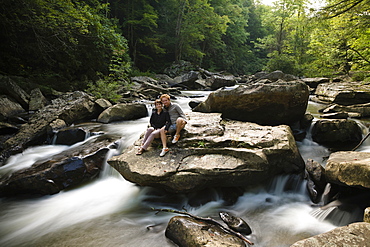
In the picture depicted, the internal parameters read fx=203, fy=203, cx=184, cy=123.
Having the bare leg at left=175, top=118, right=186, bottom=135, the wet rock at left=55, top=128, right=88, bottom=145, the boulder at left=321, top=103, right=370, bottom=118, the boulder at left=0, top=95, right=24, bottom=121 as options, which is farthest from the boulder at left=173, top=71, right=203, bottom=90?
the bare leg at left=175, top=118, right=186, bottom=135

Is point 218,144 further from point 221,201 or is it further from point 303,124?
point 303,124

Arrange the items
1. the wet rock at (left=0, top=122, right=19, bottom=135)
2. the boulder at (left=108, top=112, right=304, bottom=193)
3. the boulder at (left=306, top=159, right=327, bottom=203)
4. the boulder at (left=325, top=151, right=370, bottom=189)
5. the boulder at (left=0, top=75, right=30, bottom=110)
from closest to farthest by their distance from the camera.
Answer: the boulder at (left=325, top=151, right=370, bottom=189)
the boulder at (left=108, top=112, right=304, bottom=193)
the boulder at (left=306, top=159, right=327, bottom=203)
the wet rock at (left=0, top=122, right=19, bottom=135)
the boulder at (left=0, top=75, right=30, bottom=110)

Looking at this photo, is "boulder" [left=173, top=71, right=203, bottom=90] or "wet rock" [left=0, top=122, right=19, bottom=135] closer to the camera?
"wet rock" [left=0, top=122, right=19, bottom=135]

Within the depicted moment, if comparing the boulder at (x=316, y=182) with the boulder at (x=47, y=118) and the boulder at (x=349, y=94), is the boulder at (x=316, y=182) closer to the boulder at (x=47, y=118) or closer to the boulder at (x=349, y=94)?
the boulder at (x=349, y=94)

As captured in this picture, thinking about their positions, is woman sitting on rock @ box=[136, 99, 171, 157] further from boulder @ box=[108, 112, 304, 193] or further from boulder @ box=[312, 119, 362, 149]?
boulder @ box=[312, 119, 362, 149]

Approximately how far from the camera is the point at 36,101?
9.60 m

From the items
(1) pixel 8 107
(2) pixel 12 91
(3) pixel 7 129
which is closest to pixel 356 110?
(3) pixel 7 129

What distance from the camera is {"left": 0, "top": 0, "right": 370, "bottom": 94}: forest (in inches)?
247

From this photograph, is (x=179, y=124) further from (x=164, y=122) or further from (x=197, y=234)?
(x=197, y=234)

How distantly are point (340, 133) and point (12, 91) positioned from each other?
1286cm

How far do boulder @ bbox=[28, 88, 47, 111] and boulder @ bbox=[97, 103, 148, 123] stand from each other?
313 cm

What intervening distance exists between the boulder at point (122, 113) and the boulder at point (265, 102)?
3761mm

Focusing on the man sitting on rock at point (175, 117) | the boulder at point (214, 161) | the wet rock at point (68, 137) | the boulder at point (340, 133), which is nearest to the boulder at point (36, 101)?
the wet rock at point (68, 137)

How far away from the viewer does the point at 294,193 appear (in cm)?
441
